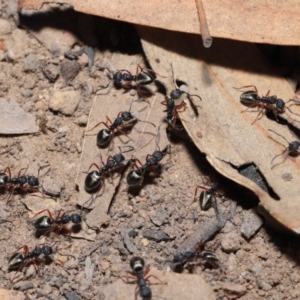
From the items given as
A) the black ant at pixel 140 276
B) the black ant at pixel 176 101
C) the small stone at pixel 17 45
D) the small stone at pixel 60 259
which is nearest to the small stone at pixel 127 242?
the black ant at pixel 140 276

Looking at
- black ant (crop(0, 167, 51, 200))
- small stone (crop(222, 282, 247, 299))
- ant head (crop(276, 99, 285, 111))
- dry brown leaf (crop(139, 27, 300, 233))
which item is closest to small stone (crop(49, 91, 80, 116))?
black ant (crop(0, 167, 51, 200))

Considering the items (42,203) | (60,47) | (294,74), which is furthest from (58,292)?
(294,74)

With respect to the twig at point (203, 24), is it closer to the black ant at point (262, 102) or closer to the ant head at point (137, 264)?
the black ant at point (262, 102)

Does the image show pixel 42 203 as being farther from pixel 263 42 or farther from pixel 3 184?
pixel 263 42

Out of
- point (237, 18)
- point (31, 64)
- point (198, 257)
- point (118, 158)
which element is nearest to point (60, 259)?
point (118, 158)

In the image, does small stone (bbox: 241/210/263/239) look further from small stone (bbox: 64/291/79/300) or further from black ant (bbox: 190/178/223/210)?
small stone (bbox: 64/291/79/300)

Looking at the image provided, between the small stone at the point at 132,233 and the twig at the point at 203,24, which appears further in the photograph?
the small stone at the point at 132,233
